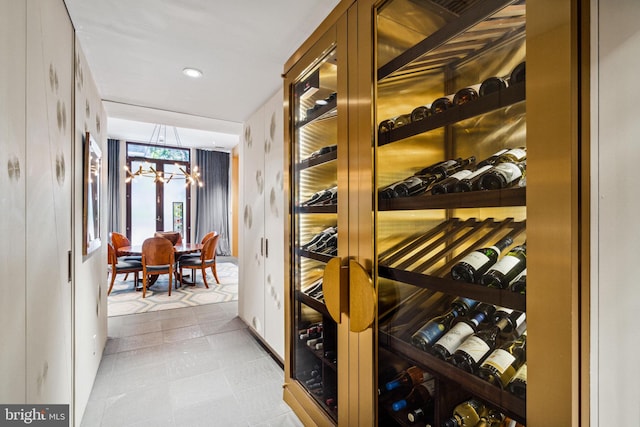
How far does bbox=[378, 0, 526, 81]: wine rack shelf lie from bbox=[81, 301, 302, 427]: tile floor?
2139mm

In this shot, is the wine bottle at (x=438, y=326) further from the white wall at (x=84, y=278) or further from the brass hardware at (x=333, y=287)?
the white wall at (x=84, y=278)

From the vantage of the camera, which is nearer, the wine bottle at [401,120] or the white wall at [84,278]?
the wine bottle at [401,120]

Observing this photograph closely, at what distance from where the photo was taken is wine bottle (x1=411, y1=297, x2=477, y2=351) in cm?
108

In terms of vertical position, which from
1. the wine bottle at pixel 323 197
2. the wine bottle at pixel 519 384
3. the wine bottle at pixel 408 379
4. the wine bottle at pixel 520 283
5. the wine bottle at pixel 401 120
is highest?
the wine bottle at pixel 401 120

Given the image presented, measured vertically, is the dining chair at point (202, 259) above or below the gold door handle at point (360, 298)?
below

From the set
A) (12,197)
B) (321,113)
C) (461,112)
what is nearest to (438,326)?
(461,112)

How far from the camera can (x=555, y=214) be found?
686 mm

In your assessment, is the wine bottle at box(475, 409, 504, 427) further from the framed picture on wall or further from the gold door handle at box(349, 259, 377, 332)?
the framed picture on wall

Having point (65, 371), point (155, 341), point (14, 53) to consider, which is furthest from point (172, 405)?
point (14, 53)

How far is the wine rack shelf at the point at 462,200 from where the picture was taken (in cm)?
80

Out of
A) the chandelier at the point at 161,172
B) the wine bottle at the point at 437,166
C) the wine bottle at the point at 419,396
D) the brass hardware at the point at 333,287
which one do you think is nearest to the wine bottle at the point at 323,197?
the brass hardware at the point at 333,287

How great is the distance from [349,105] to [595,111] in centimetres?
91

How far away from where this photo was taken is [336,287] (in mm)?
1373

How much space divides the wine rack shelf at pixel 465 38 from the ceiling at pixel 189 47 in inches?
29.2
